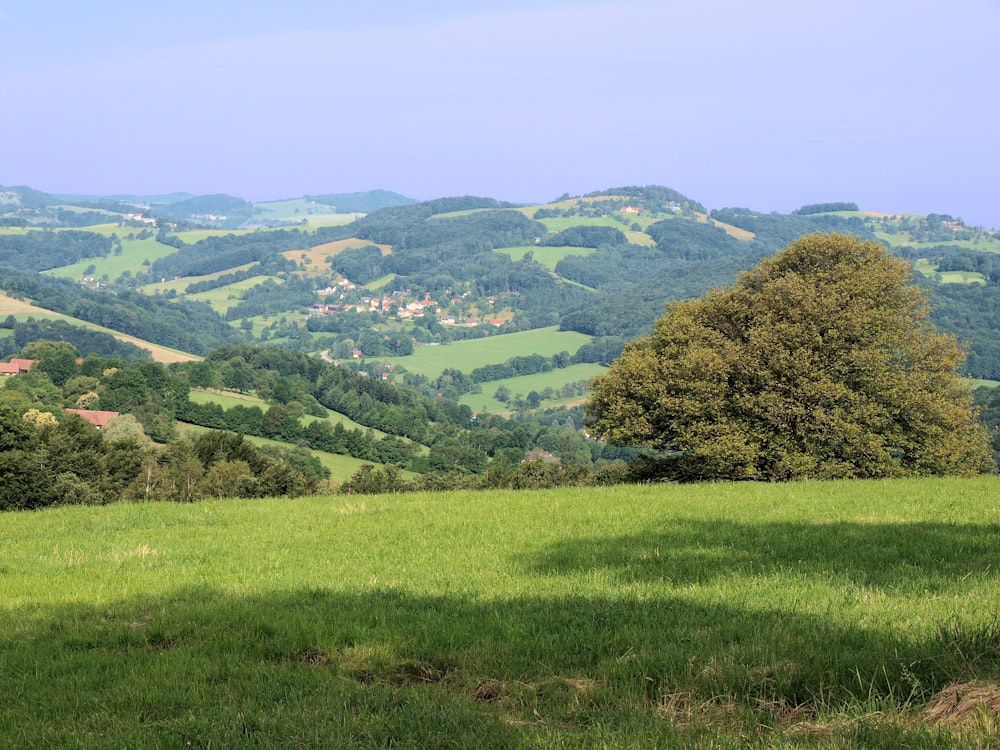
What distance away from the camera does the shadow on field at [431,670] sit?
5.54 meters

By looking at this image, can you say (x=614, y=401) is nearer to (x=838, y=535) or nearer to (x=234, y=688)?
(x=838, y=535)

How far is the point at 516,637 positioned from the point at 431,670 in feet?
3.25

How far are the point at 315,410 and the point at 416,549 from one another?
451ft

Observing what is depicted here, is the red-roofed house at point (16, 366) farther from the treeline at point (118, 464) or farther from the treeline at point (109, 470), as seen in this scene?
the treeline at point (109, 470)

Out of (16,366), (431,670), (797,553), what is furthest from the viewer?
(16,366)

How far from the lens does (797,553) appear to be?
11.6m

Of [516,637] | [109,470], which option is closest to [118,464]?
[109,470]

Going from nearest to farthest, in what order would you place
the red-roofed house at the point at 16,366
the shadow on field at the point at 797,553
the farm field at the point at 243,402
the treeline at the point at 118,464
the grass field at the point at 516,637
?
the grass field at the point at 516,637 < the shadow on field at the point at 797,553 < the treeline at the point at 118,464 < the red-roofed house at the point at 16,366 < the farm field at the point at 243,402

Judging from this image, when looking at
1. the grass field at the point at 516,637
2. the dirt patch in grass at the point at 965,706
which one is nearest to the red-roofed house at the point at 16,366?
the grass field at the point at 516,637

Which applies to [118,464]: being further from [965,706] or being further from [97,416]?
[97,416]

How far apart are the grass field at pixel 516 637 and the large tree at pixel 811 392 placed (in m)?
14.4

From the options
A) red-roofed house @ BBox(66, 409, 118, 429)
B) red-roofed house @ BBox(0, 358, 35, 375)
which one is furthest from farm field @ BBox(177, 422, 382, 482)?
red-roofed house @ BBox(0, 358, 35, 375)

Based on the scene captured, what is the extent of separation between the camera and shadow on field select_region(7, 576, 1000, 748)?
5.54m

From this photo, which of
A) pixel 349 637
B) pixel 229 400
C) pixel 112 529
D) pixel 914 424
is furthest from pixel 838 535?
pixel 229 400
